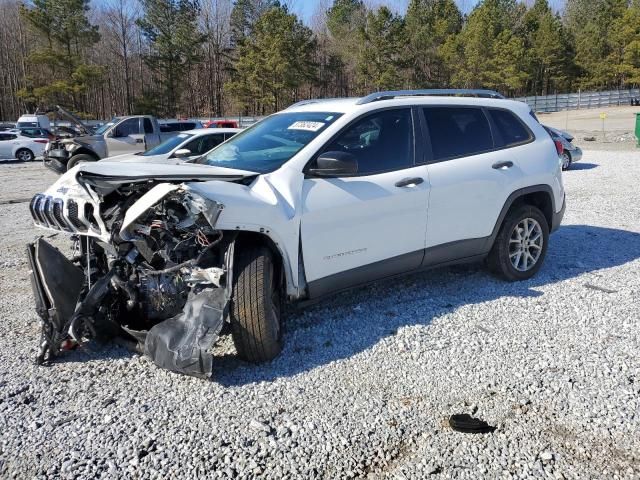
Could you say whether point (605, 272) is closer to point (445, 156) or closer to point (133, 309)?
point (445, 156)

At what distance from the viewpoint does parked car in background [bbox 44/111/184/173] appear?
1620 centimetres

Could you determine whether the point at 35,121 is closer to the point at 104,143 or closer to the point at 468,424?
the point at 104,143

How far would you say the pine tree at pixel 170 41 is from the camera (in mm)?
50469

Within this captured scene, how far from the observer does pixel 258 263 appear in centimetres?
369

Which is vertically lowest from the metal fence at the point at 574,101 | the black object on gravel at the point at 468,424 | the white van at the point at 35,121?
the black object on gravel at the point at 468,424

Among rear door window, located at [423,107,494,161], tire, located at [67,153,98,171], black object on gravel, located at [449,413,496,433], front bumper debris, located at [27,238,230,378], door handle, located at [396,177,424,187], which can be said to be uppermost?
rear door window, located at [423,107,494,161]

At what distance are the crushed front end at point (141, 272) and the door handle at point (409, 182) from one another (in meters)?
1.51

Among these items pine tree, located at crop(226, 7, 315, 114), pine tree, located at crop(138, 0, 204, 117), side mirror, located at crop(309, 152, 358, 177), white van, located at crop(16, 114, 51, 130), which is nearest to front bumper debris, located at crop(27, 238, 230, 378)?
side mirror, located at crop(309, 152, 358, 177)

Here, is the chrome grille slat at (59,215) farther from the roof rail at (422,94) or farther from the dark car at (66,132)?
the dark car at (66,132)

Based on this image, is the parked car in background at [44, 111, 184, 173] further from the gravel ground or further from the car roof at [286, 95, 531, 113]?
the gravel ground

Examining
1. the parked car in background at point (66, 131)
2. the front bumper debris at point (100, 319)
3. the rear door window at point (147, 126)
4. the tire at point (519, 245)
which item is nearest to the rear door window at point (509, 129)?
the tire at point (519, 245)

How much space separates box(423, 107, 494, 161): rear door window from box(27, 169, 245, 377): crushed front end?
2.18 meters

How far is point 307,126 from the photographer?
14.7ft

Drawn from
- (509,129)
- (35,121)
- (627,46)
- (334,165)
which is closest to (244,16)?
(35,121)
